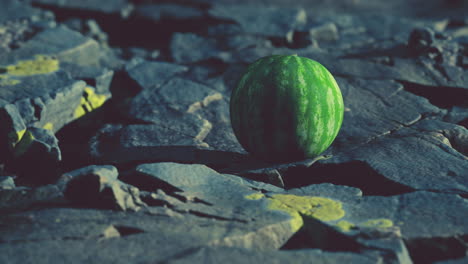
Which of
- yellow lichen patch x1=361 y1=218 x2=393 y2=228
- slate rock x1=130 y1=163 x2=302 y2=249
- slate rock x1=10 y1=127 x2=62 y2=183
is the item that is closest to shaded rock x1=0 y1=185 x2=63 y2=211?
slate rock x1=130 y1=163 x2=302 y2=249

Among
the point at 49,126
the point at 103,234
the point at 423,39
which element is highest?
the point at 423,39

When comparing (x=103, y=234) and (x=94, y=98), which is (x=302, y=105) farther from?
(x=94, y=98)

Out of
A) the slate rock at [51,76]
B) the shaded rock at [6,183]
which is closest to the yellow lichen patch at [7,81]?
the slate rock at [51,76]

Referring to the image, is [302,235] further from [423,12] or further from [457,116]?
[423,12]

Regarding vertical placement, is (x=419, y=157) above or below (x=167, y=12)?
below

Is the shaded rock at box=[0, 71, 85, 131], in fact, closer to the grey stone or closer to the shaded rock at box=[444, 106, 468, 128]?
the grey stone

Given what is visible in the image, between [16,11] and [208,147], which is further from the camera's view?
[16,11]

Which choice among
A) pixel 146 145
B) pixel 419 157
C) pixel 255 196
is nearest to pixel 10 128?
pixel 146 145

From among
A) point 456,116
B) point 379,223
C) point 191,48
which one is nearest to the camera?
point 379,223

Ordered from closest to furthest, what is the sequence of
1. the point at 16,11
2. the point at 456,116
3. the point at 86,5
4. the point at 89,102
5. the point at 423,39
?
the point at 456,116 → the point at 89,102 → the point at 423,39 → the point at 16,11 → the point at 86,5
